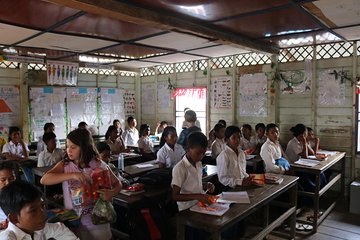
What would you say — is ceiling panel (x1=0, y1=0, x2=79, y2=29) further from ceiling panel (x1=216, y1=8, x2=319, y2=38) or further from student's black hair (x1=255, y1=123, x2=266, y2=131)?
student's black hair (x1=255, y1=123, x2=266, y2=131)

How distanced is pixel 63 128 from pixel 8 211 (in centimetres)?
549

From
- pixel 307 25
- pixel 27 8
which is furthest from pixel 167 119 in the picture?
pixel 27 8

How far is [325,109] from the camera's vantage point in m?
5.06

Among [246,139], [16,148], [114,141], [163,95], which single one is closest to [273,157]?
[246,139]

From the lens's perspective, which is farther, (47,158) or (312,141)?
(312,141)

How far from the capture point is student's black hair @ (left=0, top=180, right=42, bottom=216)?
149cm

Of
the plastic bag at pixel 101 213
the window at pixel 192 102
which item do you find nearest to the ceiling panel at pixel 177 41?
the window at pixel 192 102

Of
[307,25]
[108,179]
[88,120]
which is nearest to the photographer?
[108,179]

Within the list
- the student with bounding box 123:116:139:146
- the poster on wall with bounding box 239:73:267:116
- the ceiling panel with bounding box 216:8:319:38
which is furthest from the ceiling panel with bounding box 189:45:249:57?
the student with bounding box 123:116:139:146

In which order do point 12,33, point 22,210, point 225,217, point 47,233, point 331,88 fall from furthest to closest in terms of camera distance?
point 331,88 → point 12,33 → point 225,217 → point 47,233 → point 22,210

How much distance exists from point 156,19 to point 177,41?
1.53 metres

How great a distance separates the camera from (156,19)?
9.59 ft

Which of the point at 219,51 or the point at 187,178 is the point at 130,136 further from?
the point at 187,178

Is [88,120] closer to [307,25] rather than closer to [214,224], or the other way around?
A: [307,25]
